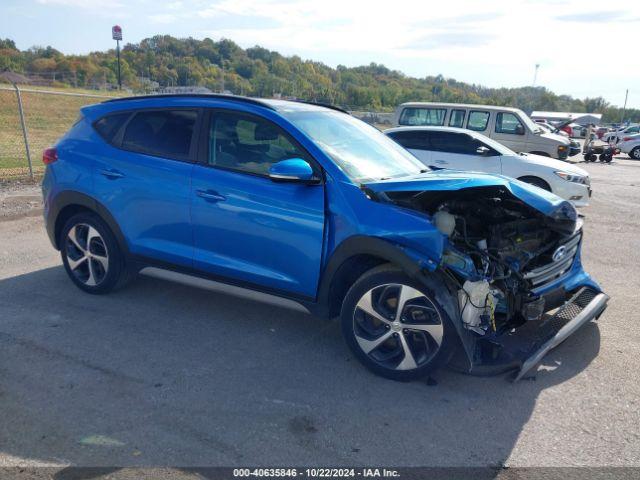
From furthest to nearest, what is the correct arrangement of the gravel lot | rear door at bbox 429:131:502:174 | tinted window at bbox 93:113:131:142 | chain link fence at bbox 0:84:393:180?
chain link fence at bbox 0:84:393:180 → rear door at bbox 429:131:502:174 → tinted window at bbox 93:113:131:142 → the gravel lot

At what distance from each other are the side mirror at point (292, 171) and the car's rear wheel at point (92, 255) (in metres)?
1.97

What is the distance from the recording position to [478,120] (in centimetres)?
1434

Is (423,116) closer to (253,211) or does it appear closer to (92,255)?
(92,255)

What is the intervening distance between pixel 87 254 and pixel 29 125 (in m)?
22.6

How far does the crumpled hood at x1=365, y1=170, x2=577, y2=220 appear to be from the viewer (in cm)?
355

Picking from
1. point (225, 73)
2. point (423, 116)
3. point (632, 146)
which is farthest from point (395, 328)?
point (225, 73)

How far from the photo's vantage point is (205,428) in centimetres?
304

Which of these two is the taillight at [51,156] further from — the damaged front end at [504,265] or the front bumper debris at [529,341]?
the front bumper debris at [529,341]

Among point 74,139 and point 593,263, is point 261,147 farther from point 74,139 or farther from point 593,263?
point 593,263

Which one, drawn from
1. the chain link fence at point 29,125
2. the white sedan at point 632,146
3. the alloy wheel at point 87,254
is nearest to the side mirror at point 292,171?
the alloy wheel at point 87,254

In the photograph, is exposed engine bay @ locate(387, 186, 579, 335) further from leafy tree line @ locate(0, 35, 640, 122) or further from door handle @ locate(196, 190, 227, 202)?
leafy tree line @ locate(0, 35, 640, 122)

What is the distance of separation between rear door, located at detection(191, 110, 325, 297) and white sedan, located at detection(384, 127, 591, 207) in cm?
602

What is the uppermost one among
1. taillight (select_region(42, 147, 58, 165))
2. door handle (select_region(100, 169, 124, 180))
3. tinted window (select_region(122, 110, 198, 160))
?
tinted window (select_region(122, 110, 198, 160))

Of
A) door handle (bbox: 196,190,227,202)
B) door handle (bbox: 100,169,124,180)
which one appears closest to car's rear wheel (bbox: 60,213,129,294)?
door handle (bbox: 100,169,124,180)
